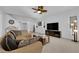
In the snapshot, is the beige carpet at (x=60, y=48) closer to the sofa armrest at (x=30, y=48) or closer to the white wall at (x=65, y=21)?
the sofa armrest at (x=30, y=48)

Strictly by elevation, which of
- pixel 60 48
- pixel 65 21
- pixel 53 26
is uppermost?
pixel 65 21

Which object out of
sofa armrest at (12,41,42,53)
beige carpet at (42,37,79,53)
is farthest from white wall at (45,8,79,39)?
sofa armrest at (12,41,42,53)

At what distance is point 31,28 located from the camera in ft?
51.4

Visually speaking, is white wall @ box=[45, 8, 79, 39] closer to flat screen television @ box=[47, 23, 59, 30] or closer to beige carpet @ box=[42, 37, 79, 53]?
flat screen television @ box=[47, 23, 59, 30]

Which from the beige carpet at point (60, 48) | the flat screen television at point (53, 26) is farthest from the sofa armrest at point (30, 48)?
the flat screen television at point (53, 26)

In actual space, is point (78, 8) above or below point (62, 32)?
above

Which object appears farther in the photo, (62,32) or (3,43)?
(62,32)

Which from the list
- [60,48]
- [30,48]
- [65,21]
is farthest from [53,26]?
[30,48]

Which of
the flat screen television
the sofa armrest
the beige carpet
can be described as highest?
the flat screen television

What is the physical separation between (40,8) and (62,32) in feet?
11.6

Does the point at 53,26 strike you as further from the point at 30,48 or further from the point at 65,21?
the point at 30,48
